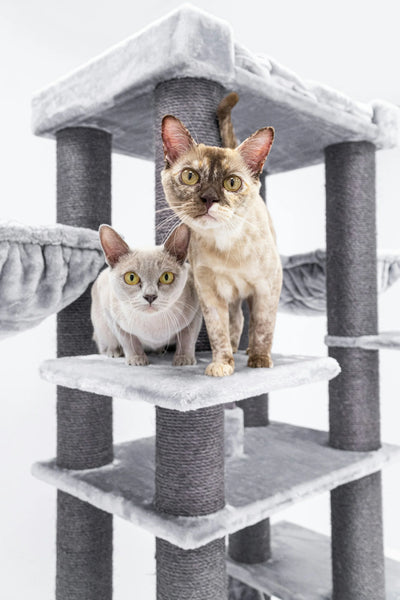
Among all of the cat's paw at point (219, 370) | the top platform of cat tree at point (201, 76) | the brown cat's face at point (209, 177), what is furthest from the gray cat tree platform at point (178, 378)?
the top platform of cat tree at point (201, 76)

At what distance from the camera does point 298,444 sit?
56.0 inches

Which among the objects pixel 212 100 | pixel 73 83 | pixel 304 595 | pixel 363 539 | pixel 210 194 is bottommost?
pixel 304 595

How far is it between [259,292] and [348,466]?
615mm

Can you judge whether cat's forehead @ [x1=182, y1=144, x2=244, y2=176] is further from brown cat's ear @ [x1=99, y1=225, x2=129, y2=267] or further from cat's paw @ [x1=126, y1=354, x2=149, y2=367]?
cat's paw @ [x1=126, y1=354, x2=149, y2=367]

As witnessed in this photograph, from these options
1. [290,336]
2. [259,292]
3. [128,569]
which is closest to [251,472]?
[259,292]

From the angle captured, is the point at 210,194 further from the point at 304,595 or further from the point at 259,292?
the point at 304,595

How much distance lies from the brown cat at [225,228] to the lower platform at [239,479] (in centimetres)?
29

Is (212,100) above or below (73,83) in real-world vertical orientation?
below

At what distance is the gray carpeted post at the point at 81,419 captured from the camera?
124 centimetres

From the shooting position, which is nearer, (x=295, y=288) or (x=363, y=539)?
(x=363, y=539)

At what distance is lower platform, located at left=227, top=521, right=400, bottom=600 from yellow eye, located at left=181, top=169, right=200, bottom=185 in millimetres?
A: 1186

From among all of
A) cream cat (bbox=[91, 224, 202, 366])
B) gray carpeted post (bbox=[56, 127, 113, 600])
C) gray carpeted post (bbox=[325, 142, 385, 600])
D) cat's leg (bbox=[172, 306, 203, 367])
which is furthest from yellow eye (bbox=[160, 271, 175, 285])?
gray carpeted post (bbox=[325, 142, 385, 600])

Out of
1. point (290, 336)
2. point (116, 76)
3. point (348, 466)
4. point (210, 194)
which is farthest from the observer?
point (290, 336)

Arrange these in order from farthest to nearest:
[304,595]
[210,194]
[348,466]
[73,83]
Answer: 1. [304,595]
2. [348,466]
3. [73,83]
4. [210,194]
